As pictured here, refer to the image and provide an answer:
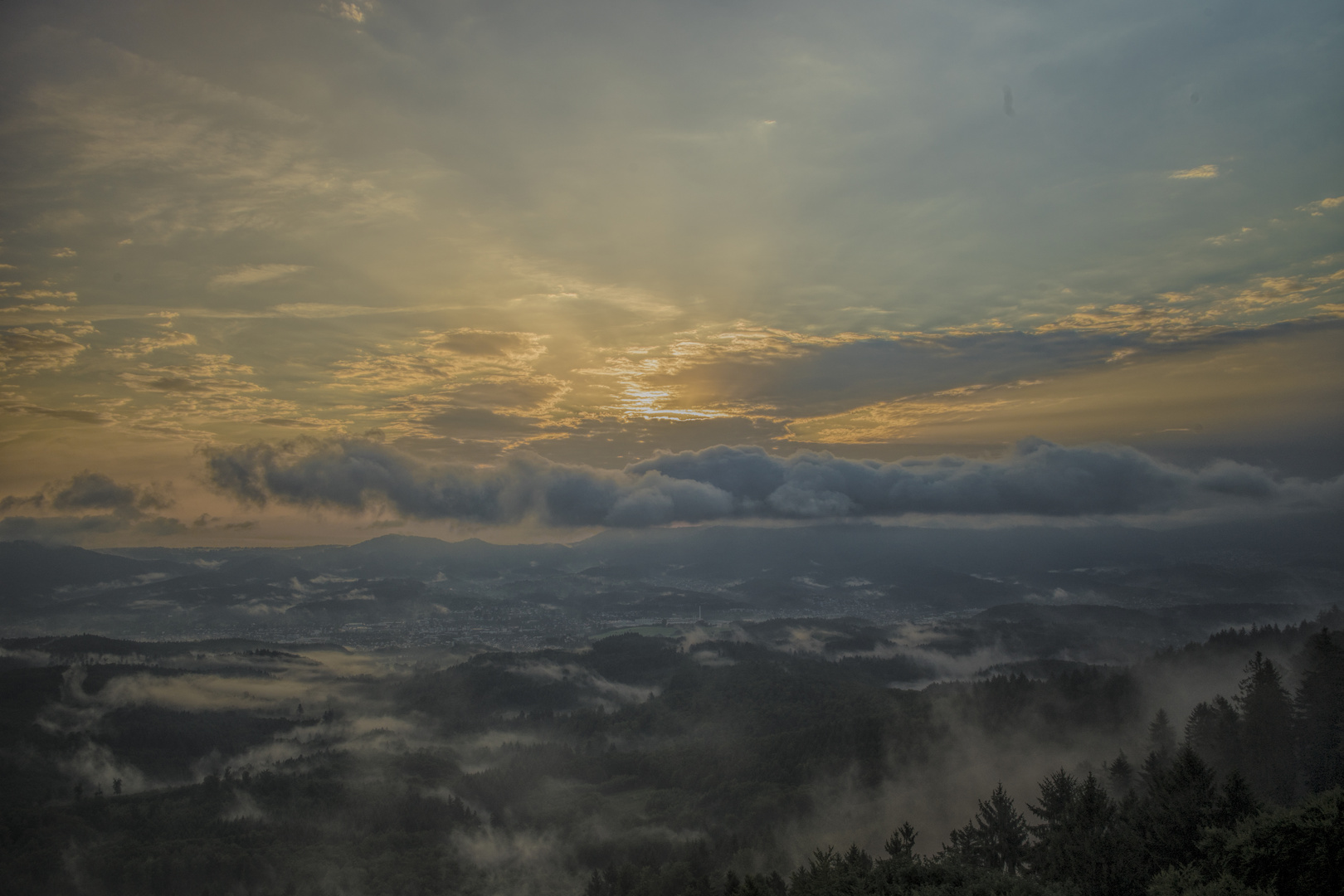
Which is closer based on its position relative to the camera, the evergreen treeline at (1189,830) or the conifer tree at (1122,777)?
the evergreen treeline at (1189,830)

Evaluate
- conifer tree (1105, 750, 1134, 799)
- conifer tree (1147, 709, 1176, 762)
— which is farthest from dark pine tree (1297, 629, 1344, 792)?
conifer tree (1105, 750, 1134, 799)

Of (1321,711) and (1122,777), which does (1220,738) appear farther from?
(1122,777)

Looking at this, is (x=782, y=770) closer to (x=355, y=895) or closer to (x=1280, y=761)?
(x=355, y=895)

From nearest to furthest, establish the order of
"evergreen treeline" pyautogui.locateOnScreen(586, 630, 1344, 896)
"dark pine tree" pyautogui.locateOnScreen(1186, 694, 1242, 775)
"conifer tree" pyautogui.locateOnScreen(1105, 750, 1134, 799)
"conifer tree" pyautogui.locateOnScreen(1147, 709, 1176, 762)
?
1. "evergreen treeline" pyautogui.locateOnScreen(586, 630, 1344, 896)
2. "dark pine tree" pyautogui.locateOnScreen(1186, 694, 1242, 775)
3. "conifer tree" pyautogui.locateOnScreen(1105, 750, 1134, 799)
4. "conifer tree" pyautogui.locateOnScreen(1147, 709, 1176, 762)

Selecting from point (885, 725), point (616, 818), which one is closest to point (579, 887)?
point (616, 818)

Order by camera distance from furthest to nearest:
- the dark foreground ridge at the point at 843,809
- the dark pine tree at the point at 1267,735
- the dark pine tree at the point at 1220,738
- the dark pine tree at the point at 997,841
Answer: the dark pine tree at the point at 1220,738, the dark pine tree at the point at 1267,735, the dark pine tree at the point at 997,841, the dark foreground ridge at the point at 843,809

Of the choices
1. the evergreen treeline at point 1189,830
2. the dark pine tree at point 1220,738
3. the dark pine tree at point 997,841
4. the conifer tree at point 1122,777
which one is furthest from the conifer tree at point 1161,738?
the dark pine tree at point 997,841

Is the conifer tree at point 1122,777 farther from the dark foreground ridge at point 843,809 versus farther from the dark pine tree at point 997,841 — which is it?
the dark pine tree at point 997,841

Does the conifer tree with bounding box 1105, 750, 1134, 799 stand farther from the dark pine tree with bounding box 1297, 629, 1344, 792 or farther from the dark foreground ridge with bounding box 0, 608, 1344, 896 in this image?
the dark pine tree with bounding box 1297, 629, 1344, 792

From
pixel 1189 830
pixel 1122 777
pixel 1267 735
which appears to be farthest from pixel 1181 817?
pixel 1122 777

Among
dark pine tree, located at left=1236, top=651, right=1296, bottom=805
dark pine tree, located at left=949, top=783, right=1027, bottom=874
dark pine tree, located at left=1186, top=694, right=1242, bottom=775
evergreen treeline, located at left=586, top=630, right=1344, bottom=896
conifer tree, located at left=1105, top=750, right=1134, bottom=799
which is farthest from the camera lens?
conifer tree, located at left=1105, top=750, right=1134, bottom=799

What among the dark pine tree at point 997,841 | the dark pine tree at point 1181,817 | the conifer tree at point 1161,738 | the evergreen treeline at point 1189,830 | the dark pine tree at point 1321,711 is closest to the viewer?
the evergreen treeline at point 1189,830

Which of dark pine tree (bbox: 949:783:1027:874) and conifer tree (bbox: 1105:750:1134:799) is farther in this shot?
conifer tree (bbox: 1105:750:1134:799)
